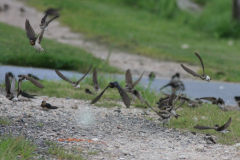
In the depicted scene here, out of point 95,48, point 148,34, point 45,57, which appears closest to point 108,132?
point 45,57

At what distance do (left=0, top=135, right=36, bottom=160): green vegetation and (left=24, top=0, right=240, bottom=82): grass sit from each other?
5.37 m

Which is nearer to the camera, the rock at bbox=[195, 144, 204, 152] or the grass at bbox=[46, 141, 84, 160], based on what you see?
the grass at bbox=[46, 141, 84, 160]

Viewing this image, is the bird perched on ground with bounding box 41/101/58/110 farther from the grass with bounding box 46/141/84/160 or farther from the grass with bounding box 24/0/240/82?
the grass with bounding box 24/0/240/82

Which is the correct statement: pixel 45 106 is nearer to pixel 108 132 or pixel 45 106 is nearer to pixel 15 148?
pixel 108 132

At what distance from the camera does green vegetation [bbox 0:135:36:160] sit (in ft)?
8.68

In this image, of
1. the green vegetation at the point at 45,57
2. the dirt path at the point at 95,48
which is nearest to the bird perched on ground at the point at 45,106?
the green vegetation at the point at 45,57

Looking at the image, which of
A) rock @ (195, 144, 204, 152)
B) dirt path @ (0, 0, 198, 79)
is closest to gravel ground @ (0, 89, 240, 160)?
rock @ (195, 144, 204, 152)

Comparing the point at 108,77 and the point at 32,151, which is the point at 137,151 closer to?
→ the point at 32,151

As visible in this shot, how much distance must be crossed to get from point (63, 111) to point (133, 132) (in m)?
0.95

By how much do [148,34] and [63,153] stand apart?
9.04 metres

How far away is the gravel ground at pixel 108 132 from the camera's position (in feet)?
10.2

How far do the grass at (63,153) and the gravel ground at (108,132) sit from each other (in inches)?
2.4

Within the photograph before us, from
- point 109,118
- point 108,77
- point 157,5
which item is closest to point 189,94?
point 108,77

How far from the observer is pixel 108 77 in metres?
5.89
